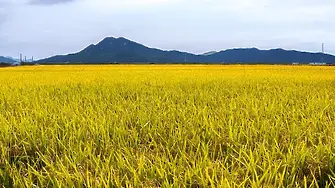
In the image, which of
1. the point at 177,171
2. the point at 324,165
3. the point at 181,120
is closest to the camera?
the point at 177,171

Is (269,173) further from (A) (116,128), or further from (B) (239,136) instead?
(A) (116,128)

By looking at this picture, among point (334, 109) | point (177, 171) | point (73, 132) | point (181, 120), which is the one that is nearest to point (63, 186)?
point (177, 171)

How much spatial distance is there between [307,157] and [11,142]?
1.97 m

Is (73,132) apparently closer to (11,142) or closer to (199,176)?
(11,142)

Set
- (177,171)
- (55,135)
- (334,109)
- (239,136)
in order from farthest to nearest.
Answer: (334,109) < (55,135) < (239,136) < (177,171)

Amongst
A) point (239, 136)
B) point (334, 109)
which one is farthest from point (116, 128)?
point (334, 109)

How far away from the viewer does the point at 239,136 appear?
2.43 m

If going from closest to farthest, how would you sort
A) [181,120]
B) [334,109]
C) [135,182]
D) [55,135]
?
[135,182]
[55,135]
[181,120]
[334,109]

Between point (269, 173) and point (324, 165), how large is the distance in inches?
17.5

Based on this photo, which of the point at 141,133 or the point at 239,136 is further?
the point at 141,133

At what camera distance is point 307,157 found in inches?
78.5

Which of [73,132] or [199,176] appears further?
[73,132]

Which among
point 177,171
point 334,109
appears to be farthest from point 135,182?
point 334,109

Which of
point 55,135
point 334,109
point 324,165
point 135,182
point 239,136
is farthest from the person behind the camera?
point 334,109
